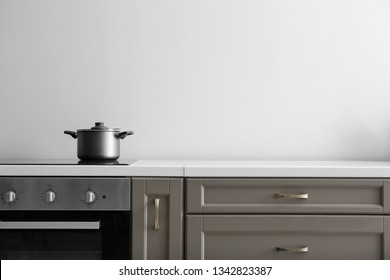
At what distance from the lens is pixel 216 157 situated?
2.44 meters

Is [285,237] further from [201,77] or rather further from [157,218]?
[201,77]

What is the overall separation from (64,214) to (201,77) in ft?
3.38

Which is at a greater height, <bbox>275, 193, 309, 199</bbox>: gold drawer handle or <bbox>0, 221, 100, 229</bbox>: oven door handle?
<bbox>275, 193, 309, 199</bbox>: gold drawer handle

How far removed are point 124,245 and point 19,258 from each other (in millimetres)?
410

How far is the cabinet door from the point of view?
186 centimetres

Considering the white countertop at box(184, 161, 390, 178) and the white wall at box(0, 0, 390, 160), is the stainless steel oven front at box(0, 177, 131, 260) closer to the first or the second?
the white countertop at box(184, 161, 390, 178)

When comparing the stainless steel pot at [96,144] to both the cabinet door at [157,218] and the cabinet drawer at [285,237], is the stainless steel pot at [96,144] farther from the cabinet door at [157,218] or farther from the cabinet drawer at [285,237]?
the cabinet drawer at [285,237]

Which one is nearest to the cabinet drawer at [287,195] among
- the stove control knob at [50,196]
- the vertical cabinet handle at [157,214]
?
the vertical cabinet handle at [157,214]

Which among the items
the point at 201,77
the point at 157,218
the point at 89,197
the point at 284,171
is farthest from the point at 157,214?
the point at 201,77

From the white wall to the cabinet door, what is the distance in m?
0.60

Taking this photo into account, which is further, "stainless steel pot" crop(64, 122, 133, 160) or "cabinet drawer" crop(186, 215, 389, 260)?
"stainless steel pot" crop(64, 122, 133, 160)

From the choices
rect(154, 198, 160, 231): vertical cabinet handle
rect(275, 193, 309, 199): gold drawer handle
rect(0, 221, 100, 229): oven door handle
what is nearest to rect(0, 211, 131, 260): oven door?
rect(0, 221, 100, 229): oven door handle

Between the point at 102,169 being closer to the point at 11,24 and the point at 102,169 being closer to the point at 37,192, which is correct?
the point at 37,192

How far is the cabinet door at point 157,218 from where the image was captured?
1.86 m
